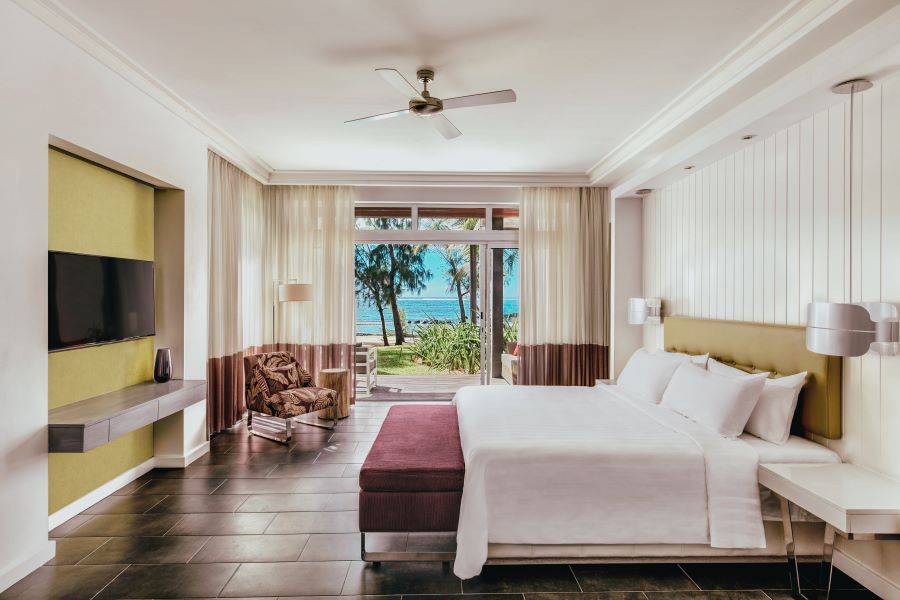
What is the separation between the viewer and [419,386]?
21.7 ft

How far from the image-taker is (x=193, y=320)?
12.5ft

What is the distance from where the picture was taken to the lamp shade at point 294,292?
5145 millimetres

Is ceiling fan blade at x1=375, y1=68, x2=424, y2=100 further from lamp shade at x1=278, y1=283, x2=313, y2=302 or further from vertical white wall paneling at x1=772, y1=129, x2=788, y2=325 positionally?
lamp shade at x1=278, y1=283, x2=313, y2=302

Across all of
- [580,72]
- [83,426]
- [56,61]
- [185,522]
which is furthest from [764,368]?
[56,61]

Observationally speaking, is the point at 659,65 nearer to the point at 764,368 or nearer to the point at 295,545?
the point at 764,368

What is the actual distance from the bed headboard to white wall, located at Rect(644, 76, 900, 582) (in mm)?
72

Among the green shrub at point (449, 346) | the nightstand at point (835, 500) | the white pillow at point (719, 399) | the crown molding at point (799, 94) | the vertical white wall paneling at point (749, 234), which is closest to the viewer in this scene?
the nightstand at point (835, 500)

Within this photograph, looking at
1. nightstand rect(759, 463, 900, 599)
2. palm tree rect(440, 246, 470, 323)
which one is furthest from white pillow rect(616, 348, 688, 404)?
palm tree rect(440, 246, 470, 323)

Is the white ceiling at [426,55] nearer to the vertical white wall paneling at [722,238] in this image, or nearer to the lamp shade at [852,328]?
the vertical white wall paneling at [722,238]

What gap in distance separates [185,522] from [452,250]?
410cm

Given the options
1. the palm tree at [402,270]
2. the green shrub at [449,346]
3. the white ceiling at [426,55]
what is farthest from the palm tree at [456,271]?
the white ceiling at [426,55]

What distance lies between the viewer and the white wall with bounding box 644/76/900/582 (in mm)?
2289

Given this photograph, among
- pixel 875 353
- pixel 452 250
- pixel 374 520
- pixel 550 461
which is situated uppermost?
pixel 452 250

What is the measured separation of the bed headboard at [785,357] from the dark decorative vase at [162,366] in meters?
3.91
